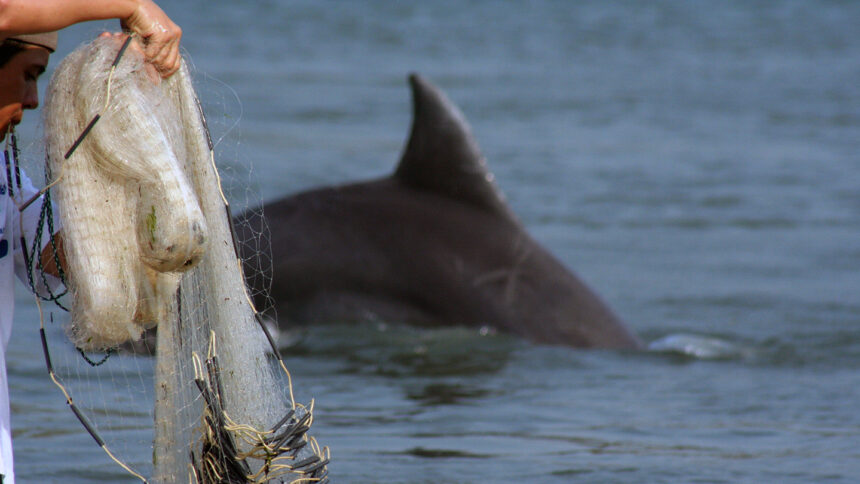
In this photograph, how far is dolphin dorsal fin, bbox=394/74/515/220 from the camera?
7.41 meters

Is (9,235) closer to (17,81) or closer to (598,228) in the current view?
(17,81)

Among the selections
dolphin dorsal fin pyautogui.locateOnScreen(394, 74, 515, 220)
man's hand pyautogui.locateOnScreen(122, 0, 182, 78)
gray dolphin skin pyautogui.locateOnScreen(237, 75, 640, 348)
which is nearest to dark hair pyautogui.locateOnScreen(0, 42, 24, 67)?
man's hand pyautogui.locateOnScreen(122, 0, 182, 78)

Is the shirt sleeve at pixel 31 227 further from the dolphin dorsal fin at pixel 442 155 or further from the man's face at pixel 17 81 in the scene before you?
the dolphin dorsal fin at pixel 442 155

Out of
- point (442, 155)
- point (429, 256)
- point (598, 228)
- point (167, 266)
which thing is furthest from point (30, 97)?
point (598, 228)

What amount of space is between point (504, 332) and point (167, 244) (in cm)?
437

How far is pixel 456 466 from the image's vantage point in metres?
5.01

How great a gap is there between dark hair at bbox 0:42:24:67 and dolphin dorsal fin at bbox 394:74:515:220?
4.33 meters

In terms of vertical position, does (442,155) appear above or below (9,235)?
below

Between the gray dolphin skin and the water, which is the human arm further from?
the gray dolphin skin

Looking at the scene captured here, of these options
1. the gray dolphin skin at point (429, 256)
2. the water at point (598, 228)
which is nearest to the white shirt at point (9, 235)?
the water at point (598, 228)

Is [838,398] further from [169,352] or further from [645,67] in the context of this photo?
[645,67]

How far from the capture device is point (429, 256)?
729cm

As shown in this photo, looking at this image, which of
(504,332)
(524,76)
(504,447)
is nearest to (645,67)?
(524,76)

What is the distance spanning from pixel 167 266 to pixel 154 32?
0.53 meters
